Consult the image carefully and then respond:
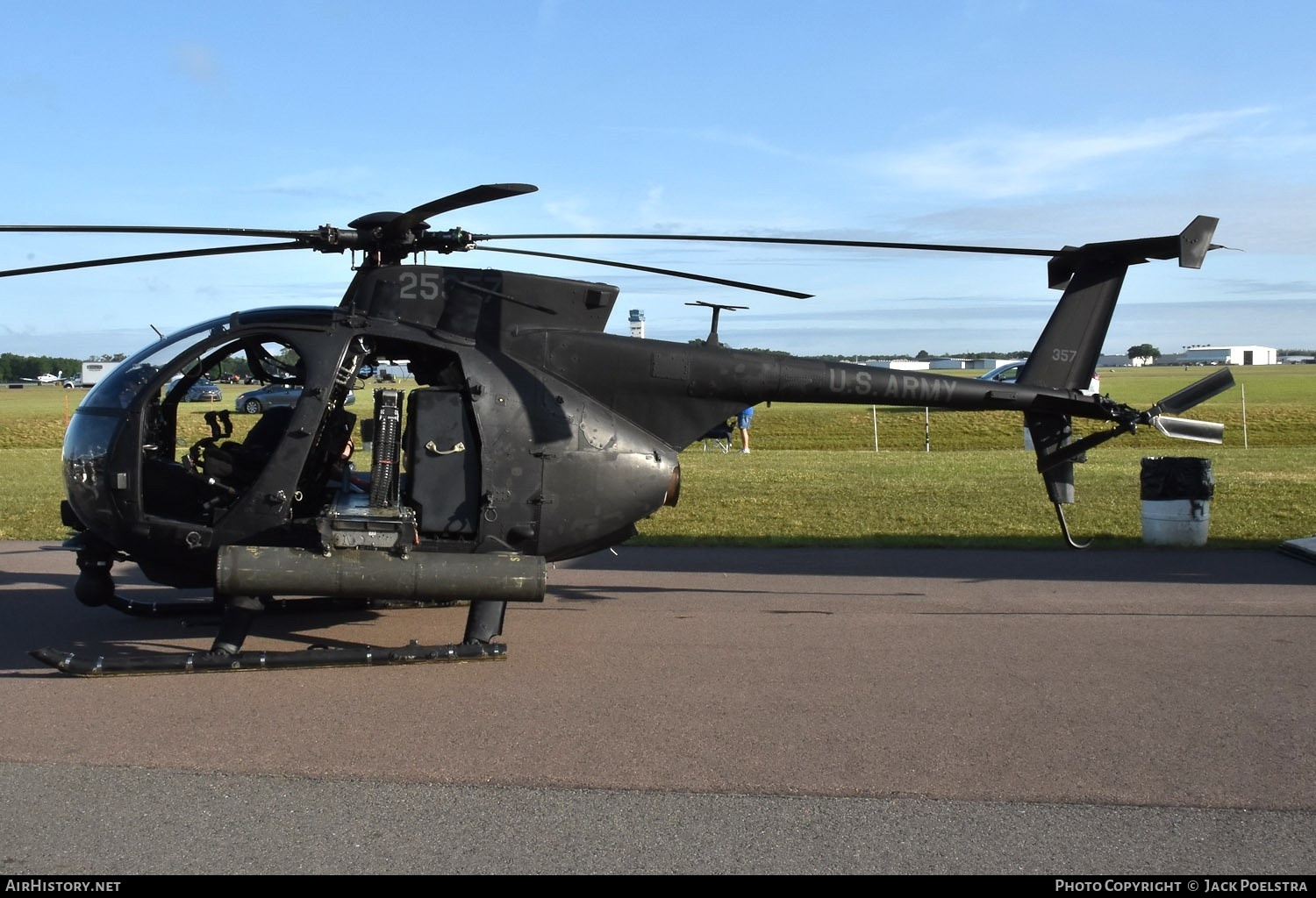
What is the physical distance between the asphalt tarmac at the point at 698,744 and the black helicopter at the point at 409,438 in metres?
0.62

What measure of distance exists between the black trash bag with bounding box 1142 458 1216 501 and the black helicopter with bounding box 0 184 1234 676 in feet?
15.3

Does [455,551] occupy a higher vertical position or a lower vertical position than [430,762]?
higher

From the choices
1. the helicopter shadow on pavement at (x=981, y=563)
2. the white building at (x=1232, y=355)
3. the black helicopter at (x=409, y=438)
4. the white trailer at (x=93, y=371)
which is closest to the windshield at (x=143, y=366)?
the black helicopter at (x=409, y=438)

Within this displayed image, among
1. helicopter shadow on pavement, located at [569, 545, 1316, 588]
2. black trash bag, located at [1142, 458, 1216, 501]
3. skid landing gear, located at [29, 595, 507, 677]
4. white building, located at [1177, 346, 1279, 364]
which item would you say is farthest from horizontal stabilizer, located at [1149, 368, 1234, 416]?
white building, located at [1177, 346, 1279, 364]

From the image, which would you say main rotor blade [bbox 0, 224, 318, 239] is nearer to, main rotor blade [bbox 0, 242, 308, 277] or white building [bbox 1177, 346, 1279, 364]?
main rotor blade [bbox 0, 242, 308, 277]

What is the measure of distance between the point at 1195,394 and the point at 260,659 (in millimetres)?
7392

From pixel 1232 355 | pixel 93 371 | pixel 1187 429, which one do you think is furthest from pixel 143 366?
pixel 1232 355

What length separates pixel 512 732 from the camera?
6160 mm

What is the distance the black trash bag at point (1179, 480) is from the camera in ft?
41.8

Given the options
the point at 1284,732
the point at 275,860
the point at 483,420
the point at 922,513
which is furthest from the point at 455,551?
the point at 922,513

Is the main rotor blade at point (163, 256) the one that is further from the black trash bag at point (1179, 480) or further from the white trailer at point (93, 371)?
the white trailer at point (93, 371)

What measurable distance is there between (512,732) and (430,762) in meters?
0.60

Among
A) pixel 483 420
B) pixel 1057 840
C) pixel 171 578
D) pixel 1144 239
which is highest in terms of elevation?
pixel 1144 239

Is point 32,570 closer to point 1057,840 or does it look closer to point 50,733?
point 50,733
